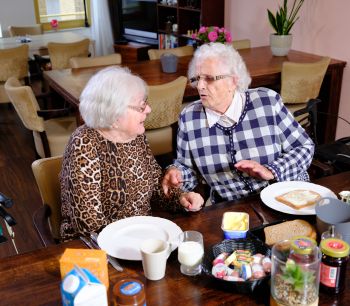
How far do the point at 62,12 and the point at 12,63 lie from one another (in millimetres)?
2885

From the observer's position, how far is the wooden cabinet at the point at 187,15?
4770mm

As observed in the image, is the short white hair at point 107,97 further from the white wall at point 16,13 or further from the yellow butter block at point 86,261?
the white wall at point 16,13

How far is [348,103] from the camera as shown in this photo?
370 centimetres

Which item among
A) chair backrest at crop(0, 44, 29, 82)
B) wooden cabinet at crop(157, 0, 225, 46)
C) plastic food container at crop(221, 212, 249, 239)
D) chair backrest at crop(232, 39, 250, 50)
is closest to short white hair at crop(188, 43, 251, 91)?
→ plastic food container at crop(221, 212, 249, 239)

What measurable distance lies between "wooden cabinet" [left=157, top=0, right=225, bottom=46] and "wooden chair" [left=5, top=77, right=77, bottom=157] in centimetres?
213

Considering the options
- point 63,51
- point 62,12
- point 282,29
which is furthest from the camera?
point 62,12

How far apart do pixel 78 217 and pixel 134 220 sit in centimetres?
21

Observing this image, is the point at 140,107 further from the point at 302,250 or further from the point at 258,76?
the point at 258,76

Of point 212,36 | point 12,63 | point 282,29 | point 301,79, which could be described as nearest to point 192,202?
point 301,79

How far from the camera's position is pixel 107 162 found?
63.4 inches

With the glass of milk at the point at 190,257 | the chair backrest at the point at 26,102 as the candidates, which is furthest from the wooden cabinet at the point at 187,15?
the glass of milk at the point at 190,257

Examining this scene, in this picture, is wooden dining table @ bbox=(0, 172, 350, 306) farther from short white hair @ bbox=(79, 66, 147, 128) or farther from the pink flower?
the pink flower

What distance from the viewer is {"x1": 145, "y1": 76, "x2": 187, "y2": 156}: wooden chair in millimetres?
2814

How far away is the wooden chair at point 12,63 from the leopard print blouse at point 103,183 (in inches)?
119
